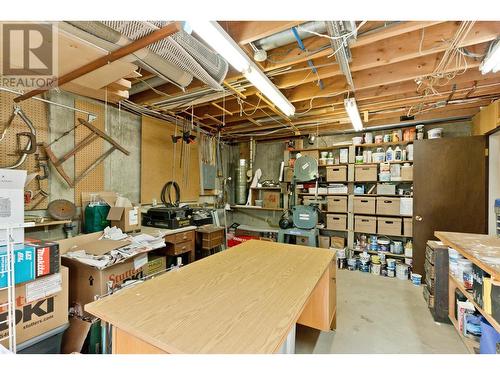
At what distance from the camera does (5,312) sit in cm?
155

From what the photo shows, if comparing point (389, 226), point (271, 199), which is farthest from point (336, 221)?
point (271, 199)

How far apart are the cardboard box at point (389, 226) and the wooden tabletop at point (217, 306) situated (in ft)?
9.29

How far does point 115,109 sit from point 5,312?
2541 millimetres

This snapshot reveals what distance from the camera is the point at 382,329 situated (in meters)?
2.36

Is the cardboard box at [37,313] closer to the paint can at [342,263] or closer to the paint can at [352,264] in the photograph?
the paint can at [342,263]

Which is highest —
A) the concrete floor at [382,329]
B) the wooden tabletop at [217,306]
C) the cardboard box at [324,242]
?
the wooden tabletop at [217,306]

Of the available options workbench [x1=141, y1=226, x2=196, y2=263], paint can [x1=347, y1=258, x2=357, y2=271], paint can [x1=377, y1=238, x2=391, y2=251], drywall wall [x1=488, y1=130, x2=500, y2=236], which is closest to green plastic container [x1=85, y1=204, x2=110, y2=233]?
workbench [x1=141, y1=226, x2=196, y2=263]

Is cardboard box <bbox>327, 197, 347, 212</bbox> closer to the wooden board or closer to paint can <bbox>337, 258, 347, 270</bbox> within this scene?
paint can <bbox>337, 258, 347, 270</bbox>

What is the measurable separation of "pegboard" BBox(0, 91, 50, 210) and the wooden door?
4.95m

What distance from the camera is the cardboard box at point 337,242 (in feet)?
14.5

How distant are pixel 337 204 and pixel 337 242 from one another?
750mm

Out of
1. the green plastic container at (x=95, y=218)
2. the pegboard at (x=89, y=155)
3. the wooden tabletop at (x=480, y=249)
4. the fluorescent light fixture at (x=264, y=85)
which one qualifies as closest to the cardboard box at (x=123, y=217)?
the green plastic container at (x=95, y=218)

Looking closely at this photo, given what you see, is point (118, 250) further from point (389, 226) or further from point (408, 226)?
point (408, 226)

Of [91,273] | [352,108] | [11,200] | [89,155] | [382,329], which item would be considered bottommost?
[382,329]
